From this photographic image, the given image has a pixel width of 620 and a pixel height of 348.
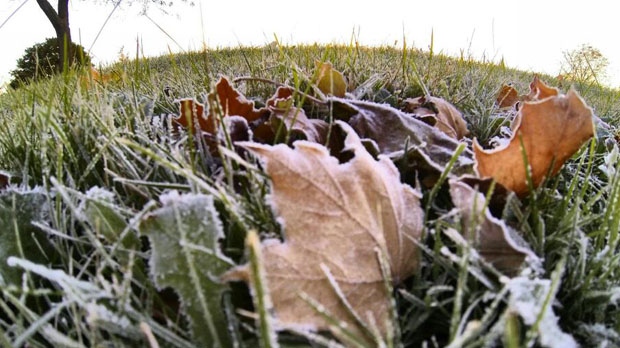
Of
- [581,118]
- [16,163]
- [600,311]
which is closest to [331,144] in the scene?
[581,118]

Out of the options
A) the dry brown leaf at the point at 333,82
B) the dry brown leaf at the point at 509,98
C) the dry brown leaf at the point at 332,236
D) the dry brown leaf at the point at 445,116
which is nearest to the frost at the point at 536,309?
the dry brown leaf at the point at 332,236

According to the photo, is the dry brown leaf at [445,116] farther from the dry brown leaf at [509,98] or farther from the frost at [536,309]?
the frost at [536,309]

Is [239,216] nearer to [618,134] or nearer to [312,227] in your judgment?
[312,227]

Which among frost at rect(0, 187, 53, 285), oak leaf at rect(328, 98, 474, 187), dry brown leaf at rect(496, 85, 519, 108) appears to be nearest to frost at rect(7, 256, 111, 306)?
frost at rect(0, 187, 53, 285)

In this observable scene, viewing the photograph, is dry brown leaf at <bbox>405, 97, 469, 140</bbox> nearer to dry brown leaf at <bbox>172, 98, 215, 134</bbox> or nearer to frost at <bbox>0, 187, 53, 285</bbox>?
dry brown leaf at <bbox>172, 98, 215, 134</bbox>

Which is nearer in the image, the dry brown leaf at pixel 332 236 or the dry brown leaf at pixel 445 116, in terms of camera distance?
the dry brown leaf at pixel 332 236
